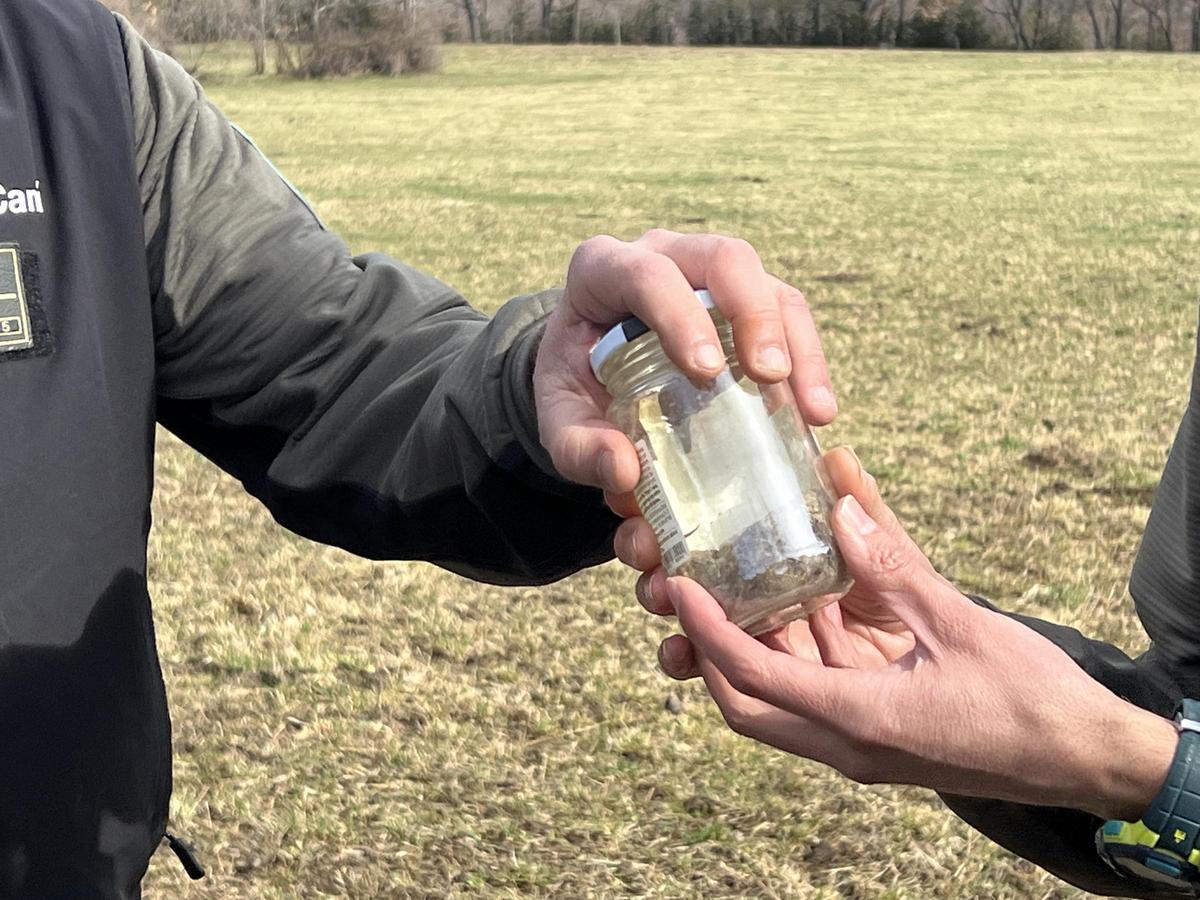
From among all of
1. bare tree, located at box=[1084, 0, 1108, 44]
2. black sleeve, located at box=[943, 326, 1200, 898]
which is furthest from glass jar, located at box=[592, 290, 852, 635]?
bare tree, located at box=[1084, 0, 1108, 44]

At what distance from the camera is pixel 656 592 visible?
1.47m

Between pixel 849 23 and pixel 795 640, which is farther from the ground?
pixel 795 640

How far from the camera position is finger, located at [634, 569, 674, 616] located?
1466 millimetres

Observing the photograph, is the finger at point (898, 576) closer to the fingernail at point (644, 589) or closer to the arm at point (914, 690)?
the arm at point (914, 690)

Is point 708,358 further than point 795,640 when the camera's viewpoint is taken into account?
No

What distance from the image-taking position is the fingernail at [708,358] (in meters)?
1.36

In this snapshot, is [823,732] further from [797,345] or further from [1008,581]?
[1008,581]

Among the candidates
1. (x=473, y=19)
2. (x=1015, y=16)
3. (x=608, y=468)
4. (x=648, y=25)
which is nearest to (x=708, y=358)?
(x=608, y=468)

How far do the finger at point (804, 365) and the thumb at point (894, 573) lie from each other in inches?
4.1

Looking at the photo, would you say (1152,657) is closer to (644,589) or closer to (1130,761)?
(1130,761)

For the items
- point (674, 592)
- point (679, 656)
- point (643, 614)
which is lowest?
point (643, 614)

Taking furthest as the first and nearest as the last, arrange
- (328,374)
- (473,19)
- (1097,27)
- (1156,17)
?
(473,19)
(1097,27)
(1156,17)
(328,374)

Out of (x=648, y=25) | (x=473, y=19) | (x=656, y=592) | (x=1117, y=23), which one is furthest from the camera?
(x=473, y=19)

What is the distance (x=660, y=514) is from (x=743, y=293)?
239 mm
